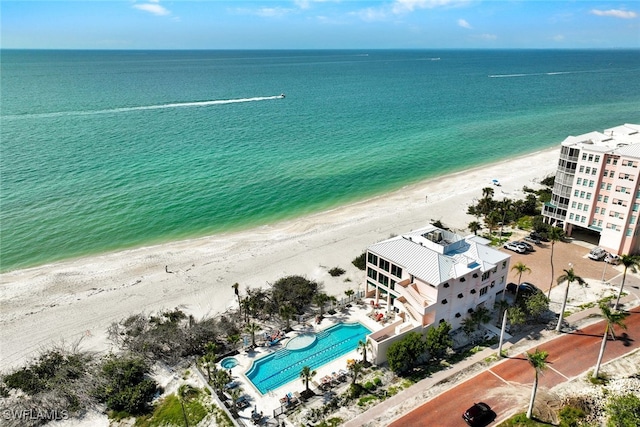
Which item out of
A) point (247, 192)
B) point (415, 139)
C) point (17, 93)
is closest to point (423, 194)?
point (247, 192)

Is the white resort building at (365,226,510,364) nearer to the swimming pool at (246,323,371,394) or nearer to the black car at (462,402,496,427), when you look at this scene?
the swimming pool at (246,323,371,394)

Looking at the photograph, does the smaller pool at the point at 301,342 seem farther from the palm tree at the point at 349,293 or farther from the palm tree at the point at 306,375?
the palm tree at the point at 349,293

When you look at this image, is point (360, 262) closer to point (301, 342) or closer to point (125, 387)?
point (301, 342)

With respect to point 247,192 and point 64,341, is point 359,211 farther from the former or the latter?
point 64,341

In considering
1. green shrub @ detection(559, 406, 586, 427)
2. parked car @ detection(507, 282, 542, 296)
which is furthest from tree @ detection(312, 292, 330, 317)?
green shrub @ detection(559, 406, 586, 427)

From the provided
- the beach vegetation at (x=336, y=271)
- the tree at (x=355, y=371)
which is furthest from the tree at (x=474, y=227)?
the tree at (x=355, y=371)

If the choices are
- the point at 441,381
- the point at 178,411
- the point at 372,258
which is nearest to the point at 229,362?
the point at 178,411
